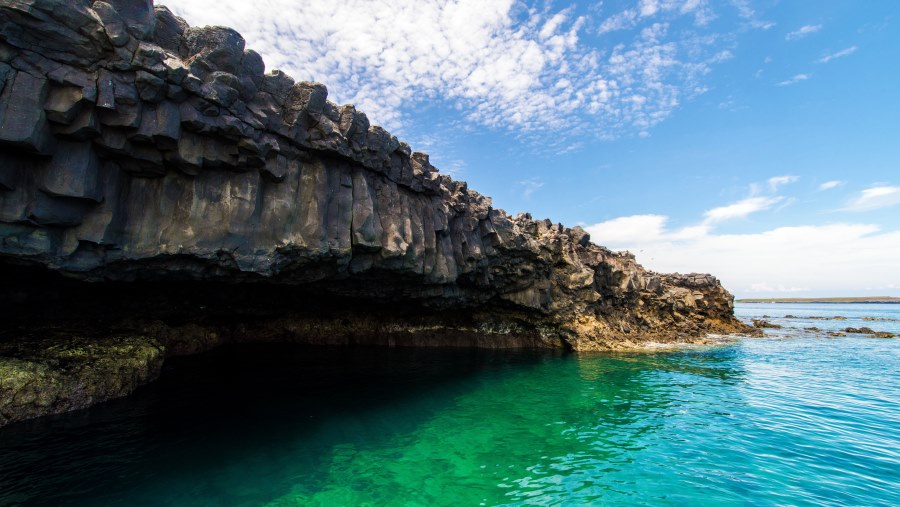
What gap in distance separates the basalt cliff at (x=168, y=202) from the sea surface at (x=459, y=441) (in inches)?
156

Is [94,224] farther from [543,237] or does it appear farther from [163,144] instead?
[543,237]

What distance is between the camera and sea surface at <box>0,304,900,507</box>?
1238 cm

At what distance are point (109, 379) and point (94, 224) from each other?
9.87 metres

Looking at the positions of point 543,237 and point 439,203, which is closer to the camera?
point 439,203

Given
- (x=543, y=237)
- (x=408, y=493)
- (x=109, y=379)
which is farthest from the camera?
(x=543, y=237)

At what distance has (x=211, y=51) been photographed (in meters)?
16.0

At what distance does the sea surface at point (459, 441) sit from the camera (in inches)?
488

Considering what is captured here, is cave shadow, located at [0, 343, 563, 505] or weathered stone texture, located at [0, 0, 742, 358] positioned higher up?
weathered stone texture, located at [0, 0, 742, 358]

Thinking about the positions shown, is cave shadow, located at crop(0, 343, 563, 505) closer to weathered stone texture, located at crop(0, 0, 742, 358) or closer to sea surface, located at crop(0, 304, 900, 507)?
sea surface, located at crop(0, 304, 900, 507)

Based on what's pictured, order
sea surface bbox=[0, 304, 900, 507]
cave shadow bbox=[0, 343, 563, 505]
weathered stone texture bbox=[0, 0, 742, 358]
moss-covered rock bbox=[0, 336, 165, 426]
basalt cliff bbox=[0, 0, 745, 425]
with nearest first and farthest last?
sea surface bbox=[0, 304, 900, 507]
cave shadow bbox=[0, 343, 563, 505]
weathered stone texture bbox=[0, 0, 742, 358]
basalt cliff bbox=[0, 0, 745, 425]
moss-covered rock bbox=[0, 336, 165, 426]

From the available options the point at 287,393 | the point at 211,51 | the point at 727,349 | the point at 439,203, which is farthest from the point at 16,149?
the point at 727,349

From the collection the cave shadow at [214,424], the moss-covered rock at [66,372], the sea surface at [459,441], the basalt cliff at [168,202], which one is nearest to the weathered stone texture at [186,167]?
the basalt cliff at [168,202]

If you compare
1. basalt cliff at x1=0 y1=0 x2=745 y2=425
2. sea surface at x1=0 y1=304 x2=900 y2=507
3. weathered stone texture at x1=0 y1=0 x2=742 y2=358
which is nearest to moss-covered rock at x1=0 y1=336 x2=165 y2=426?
basalt cliff at x1=0 y1=0 x2=745 y2=425

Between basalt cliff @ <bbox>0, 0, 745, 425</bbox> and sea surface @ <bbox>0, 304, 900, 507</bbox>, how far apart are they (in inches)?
156
